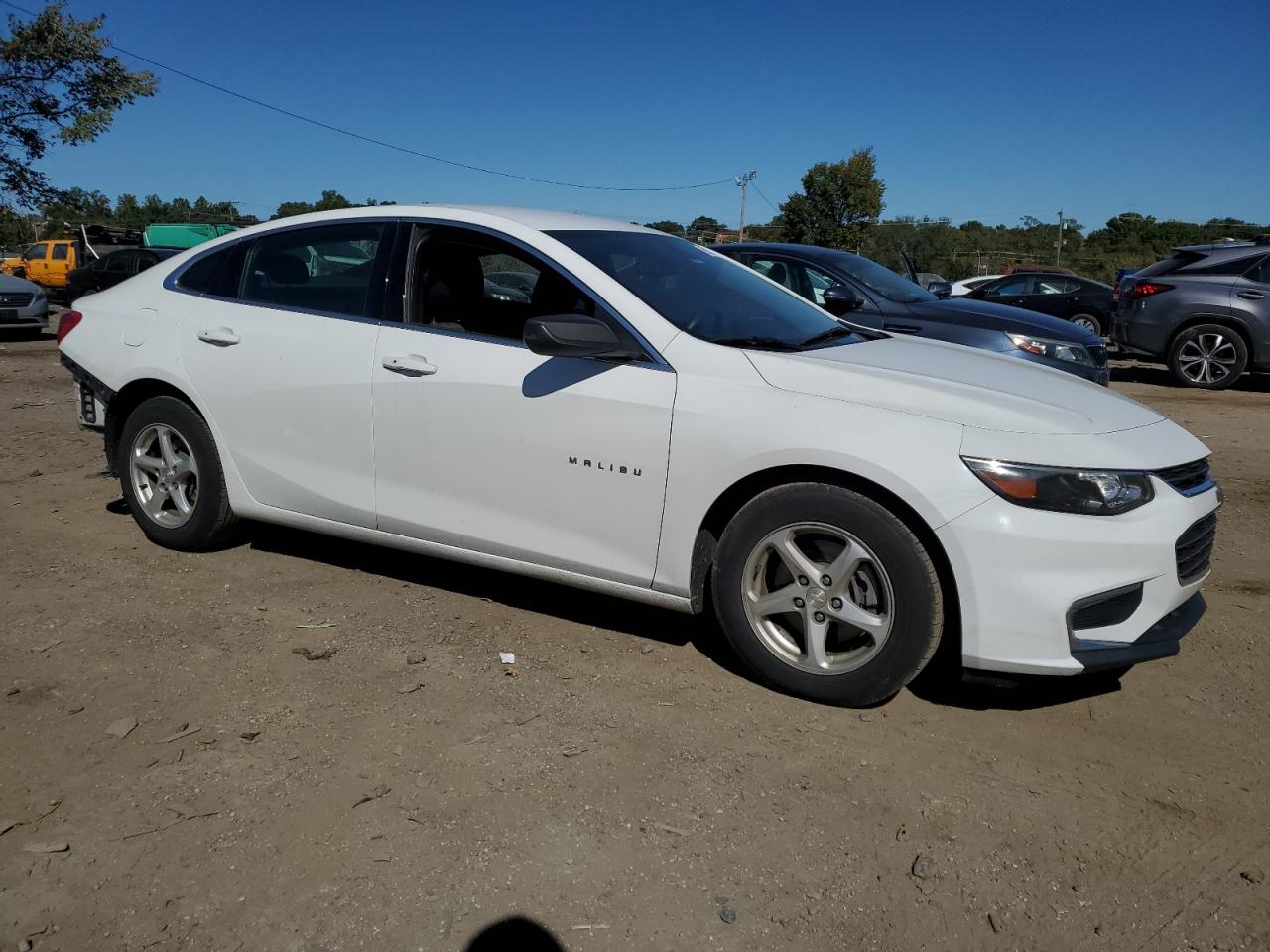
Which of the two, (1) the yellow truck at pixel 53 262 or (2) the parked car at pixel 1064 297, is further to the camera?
(1) the yellow truck at pixel 53 262

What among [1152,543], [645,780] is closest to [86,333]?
[645,780]

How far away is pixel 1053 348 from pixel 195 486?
6.36 meters

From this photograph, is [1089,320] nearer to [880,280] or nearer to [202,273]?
[880,280]

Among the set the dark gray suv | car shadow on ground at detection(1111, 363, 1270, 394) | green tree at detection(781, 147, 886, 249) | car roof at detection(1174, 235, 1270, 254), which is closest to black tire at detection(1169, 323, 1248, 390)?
the dark gray suv

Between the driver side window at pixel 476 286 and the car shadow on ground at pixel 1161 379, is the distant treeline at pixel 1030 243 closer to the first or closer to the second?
the car shadow on ground at pixel 1161 379

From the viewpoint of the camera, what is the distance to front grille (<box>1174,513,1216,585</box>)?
3235 mm

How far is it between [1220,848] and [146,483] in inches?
182

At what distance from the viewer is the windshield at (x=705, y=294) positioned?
3.79 meters

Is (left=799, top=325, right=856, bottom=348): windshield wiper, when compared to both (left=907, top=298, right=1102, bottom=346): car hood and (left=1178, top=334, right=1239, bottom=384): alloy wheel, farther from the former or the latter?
(left=1178, top=334, right=1239, bottom=384): alloy wheel

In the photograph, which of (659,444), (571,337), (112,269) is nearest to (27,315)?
(112,269)

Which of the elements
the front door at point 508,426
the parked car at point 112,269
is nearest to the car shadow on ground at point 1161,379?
the front door at point 508,426

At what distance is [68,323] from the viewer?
199 inches

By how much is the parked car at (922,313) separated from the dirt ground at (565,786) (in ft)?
12.3

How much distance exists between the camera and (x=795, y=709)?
3451 millimetres
